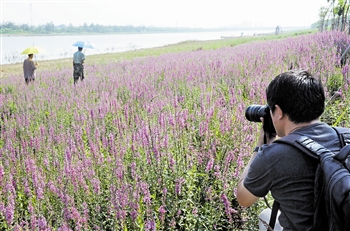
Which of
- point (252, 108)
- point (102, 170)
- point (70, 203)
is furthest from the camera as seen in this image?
point (102, 170)

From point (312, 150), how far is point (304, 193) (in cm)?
25

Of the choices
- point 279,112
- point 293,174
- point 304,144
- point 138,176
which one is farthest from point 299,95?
point 138,176

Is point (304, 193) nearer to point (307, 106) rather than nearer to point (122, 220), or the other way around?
point (307, 106)

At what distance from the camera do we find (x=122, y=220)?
2.63 m

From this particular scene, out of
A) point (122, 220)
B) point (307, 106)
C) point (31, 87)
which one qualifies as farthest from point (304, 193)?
point (31, 87)

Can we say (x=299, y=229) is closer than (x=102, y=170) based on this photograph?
Yes

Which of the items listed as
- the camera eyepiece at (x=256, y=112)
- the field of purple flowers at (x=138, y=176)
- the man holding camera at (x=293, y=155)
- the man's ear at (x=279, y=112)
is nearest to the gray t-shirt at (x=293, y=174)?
the man holding camera at (x=293, y=155)

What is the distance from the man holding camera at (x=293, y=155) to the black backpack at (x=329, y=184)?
6 centimetres

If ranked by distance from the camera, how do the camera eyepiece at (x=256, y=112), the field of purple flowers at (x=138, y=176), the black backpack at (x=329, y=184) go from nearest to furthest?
1. the black backpack at (x=329, y=184)
2. the camera eyepiece at (x=256, y=112)
3. the field of purple flowers at (x=138, y=176)

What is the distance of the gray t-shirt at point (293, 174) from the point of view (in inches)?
69.1

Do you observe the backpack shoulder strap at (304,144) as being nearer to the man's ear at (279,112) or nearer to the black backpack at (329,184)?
the black backpack at (329,184)

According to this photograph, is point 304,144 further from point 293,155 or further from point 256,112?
point 256,112

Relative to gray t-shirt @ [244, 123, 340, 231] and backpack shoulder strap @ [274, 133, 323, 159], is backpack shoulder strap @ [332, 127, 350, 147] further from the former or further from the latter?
backpack shoulder strap @ [274, 133, 323, 159]

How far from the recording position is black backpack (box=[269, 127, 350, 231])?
4.75 ft
